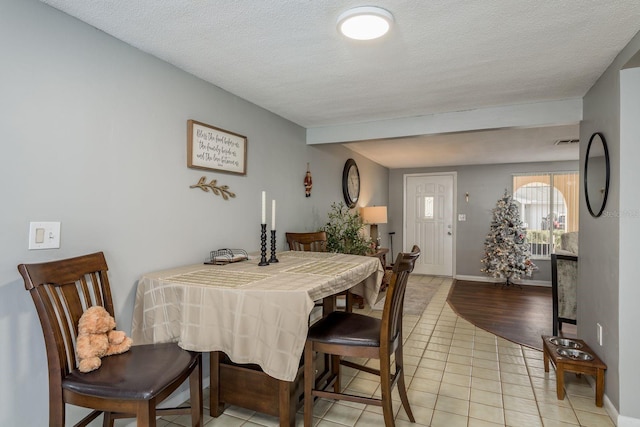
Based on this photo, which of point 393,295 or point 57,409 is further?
point 393,295

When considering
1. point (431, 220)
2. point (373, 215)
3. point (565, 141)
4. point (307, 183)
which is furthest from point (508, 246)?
point (307, 183)

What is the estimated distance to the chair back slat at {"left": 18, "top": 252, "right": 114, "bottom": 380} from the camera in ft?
4.64

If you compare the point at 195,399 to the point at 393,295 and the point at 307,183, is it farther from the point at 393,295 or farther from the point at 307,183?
the point at 307,183

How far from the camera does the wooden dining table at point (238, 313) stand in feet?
5.37

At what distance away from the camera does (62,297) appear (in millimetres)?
1556

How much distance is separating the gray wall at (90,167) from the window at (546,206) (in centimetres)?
566

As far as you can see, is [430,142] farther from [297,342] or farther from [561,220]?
[297,342]

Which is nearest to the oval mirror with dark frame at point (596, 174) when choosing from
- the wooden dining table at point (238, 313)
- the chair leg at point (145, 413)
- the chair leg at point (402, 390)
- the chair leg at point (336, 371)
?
the chair leg at point (402, 390)

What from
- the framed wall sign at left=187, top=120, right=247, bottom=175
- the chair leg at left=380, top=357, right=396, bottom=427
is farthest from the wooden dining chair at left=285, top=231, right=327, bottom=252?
the chair leg at left=380, top=357, right=396, bottom=427

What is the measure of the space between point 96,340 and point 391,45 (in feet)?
6.86

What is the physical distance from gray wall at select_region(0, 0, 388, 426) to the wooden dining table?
29 cm

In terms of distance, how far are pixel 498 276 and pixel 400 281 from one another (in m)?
5.33

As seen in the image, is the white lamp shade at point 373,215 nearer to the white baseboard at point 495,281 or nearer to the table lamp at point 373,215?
the table lamp at point 373,215

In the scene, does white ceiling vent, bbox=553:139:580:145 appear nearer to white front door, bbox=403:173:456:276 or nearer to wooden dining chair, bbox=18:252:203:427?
white front door, bbox=403:173:456:276
